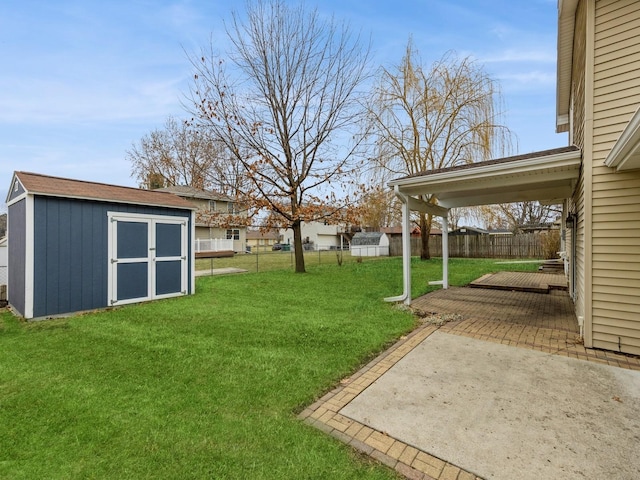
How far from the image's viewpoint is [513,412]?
8.51 ft

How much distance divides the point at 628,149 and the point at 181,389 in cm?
496

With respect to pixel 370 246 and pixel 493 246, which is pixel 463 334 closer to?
pixel 493 246

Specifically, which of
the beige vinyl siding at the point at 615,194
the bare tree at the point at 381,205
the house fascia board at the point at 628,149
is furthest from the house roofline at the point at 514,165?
the bare tree at the point at 381,205

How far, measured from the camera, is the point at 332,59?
37.2ft

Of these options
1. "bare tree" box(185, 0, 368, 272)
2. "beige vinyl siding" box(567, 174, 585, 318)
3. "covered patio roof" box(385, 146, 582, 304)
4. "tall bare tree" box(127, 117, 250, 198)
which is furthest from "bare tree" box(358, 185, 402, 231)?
"tall bare tree" box(127, 117, 250, 198)

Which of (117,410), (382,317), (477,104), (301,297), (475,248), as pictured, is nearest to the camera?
(117,410)

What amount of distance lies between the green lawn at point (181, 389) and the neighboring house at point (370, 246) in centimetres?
2001

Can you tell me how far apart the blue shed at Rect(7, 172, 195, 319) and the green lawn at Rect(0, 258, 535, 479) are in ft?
2.13

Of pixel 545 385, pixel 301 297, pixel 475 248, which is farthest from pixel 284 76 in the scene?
pixel 475 248

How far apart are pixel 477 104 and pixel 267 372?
51.8 ft

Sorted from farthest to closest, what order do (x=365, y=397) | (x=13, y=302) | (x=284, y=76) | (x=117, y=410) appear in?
(x=284, y=76) < (x=13, y=302) < (x=365, y=397) < (x=117, y=410)

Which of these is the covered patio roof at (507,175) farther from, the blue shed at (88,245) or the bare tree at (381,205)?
the bare tree at (381,205)

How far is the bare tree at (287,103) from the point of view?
1085cm

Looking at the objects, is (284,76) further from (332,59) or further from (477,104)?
(477,104)
